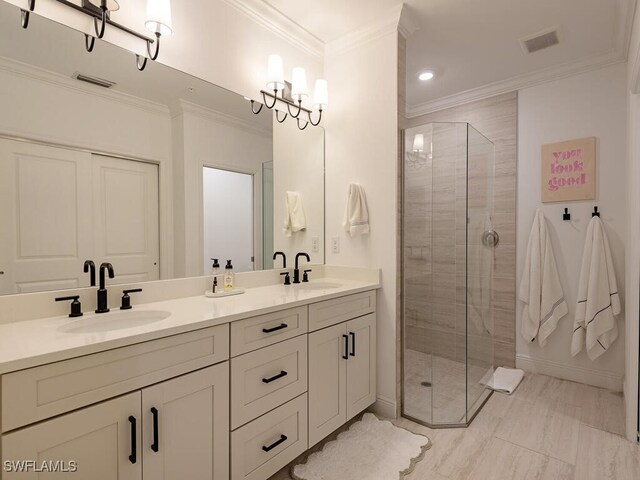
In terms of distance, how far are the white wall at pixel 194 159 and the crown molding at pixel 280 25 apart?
A: 652mm

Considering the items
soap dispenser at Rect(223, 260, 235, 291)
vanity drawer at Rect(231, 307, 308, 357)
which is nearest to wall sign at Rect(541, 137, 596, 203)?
vanity drawer at Rect(231, 307, 308, 357)

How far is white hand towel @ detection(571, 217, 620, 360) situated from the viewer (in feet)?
8.21

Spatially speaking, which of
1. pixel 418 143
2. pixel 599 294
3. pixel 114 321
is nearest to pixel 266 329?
pixel 114 321

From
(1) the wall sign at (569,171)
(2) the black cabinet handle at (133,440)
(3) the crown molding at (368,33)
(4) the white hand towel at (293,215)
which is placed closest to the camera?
(2) the black cabinet handle at (133,440)

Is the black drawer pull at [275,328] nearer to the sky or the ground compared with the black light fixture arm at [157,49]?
nearer to the ground

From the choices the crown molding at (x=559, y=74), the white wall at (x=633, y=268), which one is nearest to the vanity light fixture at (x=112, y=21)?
the crown molding at (x=559, y=74)

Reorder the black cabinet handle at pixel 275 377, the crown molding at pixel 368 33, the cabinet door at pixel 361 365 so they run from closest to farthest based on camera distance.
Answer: the black cabinet handle at pixel 275 377
the cabinet door at pixel 361 365
the crown molding at pixel 368 33

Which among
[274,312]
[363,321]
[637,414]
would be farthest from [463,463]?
[274,312]

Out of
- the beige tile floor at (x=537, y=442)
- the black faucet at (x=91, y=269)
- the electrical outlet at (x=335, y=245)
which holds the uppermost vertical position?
the electrical outlet at (x=335, y=245)

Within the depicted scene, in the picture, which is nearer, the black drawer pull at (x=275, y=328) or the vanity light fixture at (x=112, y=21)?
the vanity light fixture at (x=112, y=21)

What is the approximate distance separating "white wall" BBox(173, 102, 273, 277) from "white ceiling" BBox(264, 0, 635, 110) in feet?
2.76

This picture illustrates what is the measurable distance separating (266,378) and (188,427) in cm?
38

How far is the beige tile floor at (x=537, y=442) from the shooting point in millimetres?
1731

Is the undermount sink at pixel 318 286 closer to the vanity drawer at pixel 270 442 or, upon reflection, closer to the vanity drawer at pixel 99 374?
the vanity drawer at pixel 270 442
